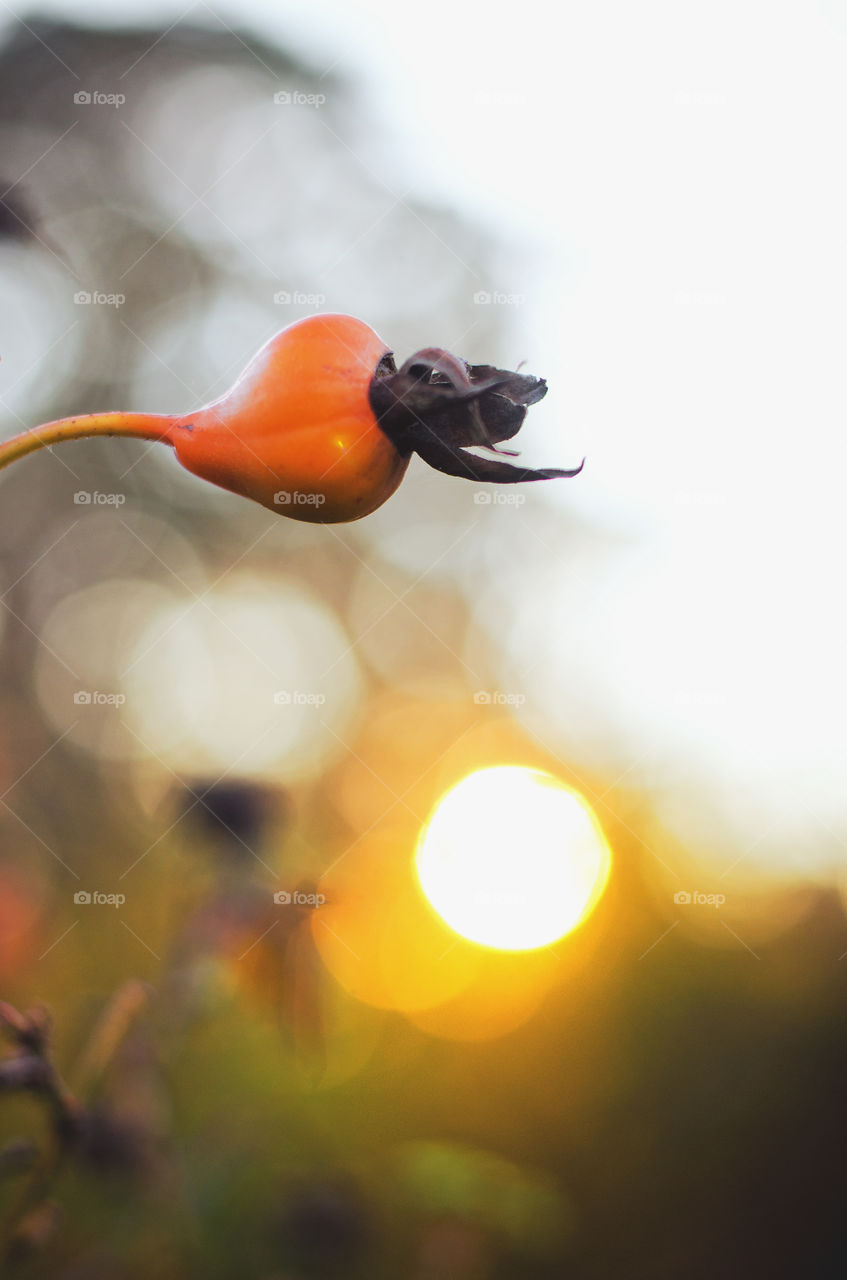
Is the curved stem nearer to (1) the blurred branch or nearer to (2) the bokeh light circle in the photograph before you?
(1) the blurred branch

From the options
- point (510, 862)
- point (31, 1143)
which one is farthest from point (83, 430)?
point (510, 862)

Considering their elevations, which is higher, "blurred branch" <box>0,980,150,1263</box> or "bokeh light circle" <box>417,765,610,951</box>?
"blurred branch" <box>0,980,150,1263</box>

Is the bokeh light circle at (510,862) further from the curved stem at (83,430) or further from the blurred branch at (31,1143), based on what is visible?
the curved stem at (83,430)

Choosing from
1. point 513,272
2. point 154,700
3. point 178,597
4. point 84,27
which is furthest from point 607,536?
point 84,27

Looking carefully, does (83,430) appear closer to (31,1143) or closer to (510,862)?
(31,1143)

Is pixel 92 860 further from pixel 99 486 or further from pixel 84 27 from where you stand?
pixel 84 27

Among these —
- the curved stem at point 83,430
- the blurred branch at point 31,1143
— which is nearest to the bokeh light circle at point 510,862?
the blurred branch at point 31,1143

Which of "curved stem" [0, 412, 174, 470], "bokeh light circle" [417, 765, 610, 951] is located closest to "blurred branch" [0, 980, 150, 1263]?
"curved stem" [0, 412, 174, 470]

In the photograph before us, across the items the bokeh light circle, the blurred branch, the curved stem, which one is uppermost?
the curved stem
